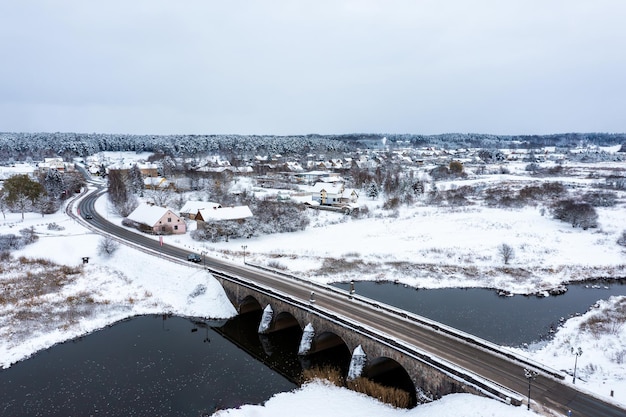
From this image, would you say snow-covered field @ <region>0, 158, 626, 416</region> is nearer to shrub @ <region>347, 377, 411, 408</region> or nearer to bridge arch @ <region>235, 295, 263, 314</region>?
shrub @ <region>347, 377, 411, 408</region>

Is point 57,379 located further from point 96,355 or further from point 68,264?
point 68,264

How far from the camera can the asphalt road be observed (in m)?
22.7

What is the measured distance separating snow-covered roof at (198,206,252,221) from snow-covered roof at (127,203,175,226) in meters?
5.96

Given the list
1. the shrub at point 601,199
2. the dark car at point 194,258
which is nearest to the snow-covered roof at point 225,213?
the dark car at point 194,258

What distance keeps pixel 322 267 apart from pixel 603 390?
35676 mm

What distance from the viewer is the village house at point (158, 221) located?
226 feet

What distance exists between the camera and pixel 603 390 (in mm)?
24656

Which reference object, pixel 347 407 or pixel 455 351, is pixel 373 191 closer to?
pixel 455 351

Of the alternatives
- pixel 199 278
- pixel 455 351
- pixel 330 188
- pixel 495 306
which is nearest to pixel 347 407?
pixel 455 351

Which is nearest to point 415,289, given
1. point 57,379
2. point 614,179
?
point 57,379

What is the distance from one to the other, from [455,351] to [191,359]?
2076cm

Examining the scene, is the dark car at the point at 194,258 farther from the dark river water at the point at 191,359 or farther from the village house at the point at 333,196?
the village house at the point at 333,196

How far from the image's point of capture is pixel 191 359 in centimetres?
3406

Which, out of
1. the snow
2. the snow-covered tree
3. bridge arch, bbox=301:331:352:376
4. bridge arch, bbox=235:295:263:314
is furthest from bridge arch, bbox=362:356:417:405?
the snow-covered tree
